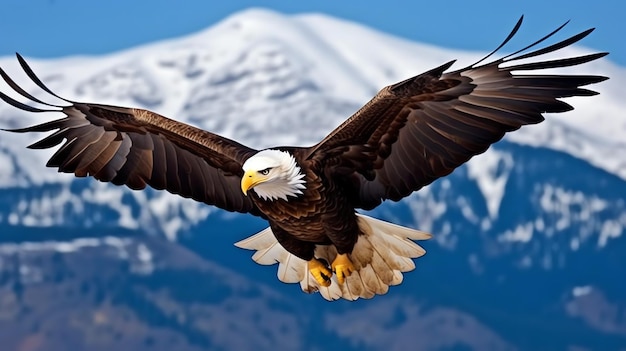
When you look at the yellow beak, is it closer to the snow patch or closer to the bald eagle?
the bald eagle

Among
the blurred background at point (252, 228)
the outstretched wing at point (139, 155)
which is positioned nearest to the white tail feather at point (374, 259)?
the outstretched wing at point (139, 155)

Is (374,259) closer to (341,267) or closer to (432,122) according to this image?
(341,267)

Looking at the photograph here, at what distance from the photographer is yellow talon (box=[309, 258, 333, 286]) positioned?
27.3ft

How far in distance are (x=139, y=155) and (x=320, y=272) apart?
1.10 metres

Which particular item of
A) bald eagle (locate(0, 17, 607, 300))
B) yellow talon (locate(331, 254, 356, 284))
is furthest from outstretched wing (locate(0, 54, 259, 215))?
yellow talon (locate(331, 254, 356, 284))

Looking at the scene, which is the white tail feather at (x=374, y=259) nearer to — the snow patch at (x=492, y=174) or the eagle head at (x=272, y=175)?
the eagle head at (x=272, y=175)

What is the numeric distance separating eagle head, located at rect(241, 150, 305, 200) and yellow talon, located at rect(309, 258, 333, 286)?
2.39 feet

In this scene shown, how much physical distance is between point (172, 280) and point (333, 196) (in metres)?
102

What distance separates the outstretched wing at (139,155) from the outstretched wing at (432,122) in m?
0.73

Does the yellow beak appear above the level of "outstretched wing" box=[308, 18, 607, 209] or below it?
below

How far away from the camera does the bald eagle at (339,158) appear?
762 cm

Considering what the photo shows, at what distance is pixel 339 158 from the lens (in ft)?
26.0

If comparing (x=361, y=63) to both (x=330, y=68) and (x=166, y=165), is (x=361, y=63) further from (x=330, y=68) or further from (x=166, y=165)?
(x=166, y=165)

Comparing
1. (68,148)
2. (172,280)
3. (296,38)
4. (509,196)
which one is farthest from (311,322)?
(68,148)
